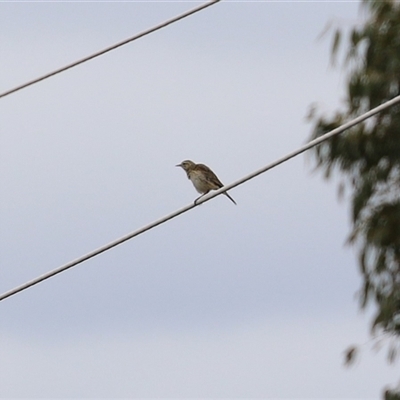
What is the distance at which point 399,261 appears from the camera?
15172 millimetres

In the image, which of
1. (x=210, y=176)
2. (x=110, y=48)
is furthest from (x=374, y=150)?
(x=110, y=48)

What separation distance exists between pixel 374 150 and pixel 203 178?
2279mm

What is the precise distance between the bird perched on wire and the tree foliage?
1.75 m

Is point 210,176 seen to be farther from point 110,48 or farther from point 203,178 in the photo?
point 110,48

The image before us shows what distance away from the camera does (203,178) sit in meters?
13.7

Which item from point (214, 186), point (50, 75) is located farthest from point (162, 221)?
point (214, 186)

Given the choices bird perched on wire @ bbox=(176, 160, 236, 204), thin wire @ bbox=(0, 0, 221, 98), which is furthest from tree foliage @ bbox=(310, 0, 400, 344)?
thin wire @ bbox=(0, 0, 221, 98)

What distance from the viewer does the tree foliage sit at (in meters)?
15.2

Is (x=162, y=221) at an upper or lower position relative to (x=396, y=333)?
lower

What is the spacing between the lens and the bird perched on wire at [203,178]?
1359cm

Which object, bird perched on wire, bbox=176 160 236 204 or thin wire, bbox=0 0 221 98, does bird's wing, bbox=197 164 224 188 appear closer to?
bird perched on wire, bbox=176 160 236 204

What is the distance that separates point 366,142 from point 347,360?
187 centimetres

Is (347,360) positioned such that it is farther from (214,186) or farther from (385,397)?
(214,186)

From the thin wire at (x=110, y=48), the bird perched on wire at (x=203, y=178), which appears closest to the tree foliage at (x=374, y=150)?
the bird perched on wire at (x=203, y=178)
